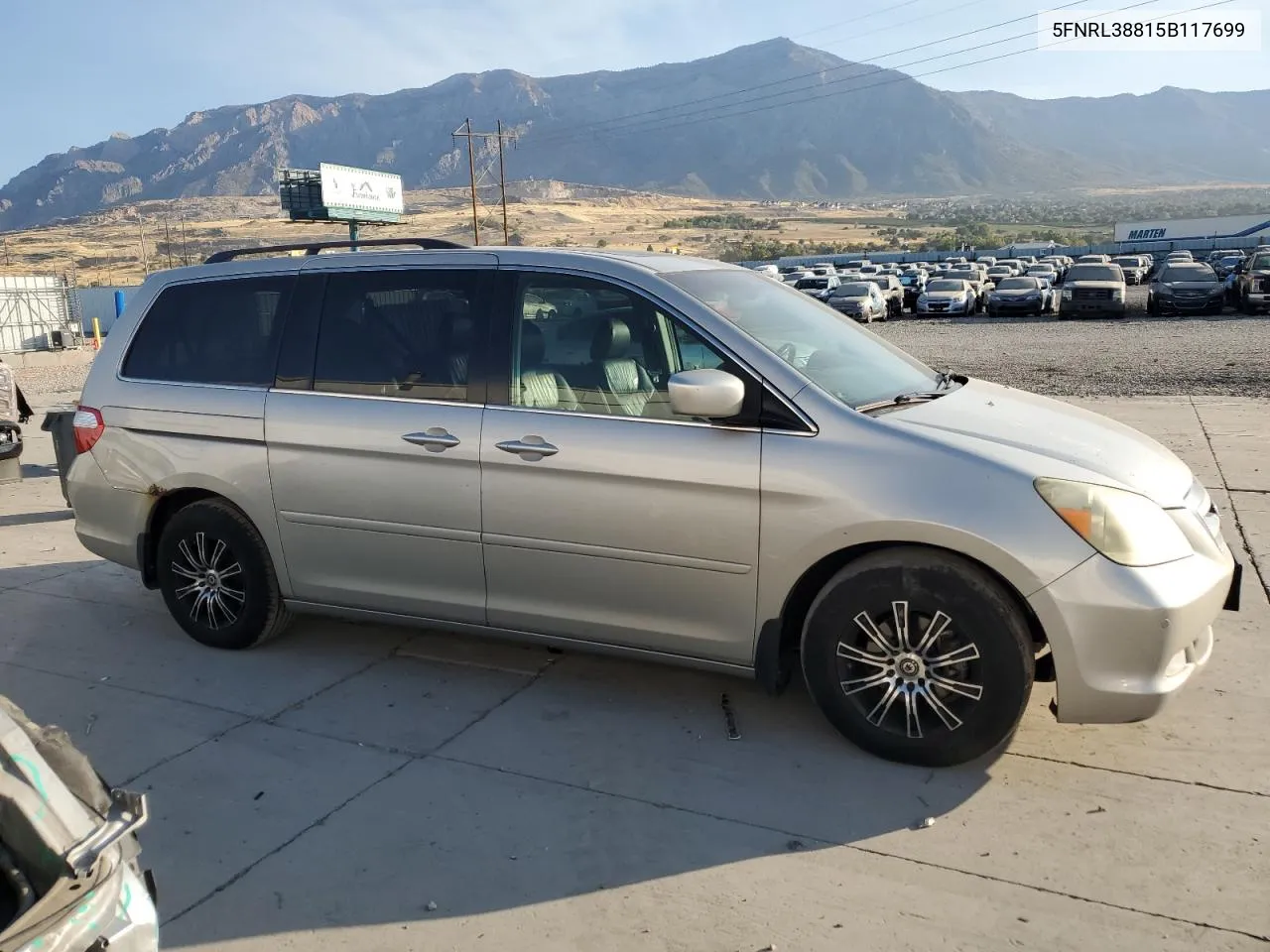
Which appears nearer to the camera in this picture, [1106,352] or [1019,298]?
[1106,352]

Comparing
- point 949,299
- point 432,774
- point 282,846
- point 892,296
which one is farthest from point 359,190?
point 282,846

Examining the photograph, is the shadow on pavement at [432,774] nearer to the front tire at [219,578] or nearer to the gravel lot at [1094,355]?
the front tire at [219,578]

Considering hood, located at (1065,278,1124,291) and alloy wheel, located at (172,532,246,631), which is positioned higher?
alloy wheel, located at (172,532,246,631)

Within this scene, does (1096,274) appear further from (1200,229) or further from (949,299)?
(1200,229)

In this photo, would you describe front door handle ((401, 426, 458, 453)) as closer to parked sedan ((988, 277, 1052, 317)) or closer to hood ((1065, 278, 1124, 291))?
hood ((1065, 278, 1124, 291))

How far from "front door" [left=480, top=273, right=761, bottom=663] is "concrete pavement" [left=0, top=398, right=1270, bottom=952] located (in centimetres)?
47

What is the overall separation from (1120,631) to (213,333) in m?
4.19

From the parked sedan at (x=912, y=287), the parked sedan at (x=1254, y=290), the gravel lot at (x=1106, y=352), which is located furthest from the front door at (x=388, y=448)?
the parked sedan at (x=912, y=287)

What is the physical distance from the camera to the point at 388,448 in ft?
14.6

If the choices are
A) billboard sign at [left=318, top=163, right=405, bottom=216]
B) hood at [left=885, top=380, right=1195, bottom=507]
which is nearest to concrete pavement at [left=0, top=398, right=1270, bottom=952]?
hood at [left=885, top=380, right=1195, bottom=507]

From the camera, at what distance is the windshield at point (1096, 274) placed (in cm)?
3038

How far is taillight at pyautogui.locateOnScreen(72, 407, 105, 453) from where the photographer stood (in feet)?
17.4

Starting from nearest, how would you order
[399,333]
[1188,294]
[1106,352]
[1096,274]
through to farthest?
[399,333], [1106,352], [1188,294], [1096,274]

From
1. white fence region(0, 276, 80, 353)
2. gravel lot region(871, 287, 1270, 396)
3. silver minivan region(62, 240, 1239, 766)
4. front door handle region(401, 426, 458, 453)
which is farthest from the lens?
Answer: white fence region(0, 276, 80, 353)
